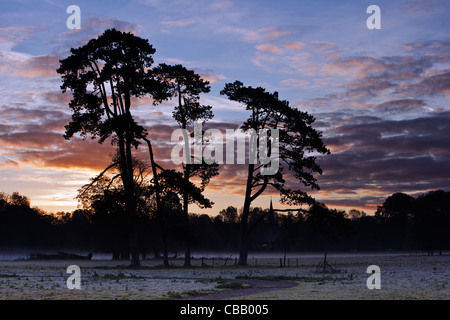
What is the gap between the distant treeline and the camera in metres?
48.4

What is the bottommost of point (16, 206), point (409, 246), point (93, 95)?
point (409, 246)

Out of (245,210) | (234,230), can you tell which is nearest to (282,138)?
(245,210)

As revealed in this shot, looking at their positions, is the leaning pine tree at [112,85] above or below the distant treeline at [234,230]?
above

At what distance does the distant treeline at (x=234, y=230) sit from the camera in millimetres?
48406

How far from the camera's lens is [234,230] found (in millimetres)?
165500

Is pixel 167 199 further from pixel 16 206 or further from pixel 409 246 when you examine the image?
pixel 16 206

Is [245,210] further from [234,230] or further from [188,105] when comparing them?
[234,230]

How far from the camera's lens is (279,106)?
155 ft

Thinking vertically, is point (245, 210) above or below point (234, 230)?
above
